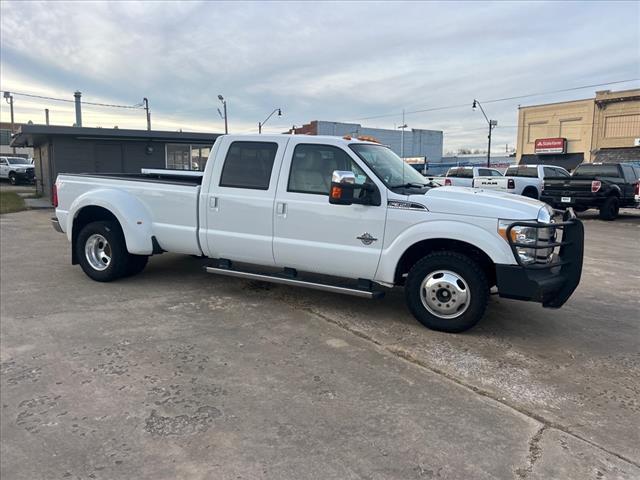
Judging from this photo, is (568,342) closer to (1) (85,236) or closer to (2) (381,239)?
(2) (381,239)

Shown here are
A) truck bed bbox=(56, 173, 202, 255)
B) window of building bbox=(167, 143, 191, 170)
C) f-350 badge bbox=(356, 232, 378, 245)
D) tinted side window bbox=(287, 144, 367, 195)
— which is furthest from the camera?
window of building bbox=(167, 143, 191, 170)

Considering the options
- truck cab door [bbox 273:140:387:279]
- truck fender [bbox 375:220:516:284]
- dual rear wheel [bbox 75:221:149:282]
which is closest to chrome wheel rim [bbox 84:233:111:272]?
dual rear wheel [bbox 75:221:149:282]

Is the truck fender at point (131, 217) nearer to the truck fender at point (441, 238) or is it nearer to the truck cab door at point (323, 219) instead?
the truck cab door at point (323, 219)

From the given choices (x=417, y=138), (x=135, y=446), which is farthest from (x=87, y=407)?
(x=417, y=138)

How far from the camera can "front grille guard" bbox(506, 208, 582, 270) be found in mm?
4477

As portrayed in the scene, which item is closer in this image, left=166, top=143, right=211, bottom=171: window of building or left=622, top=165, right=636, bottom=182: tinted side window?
left=622, top=165, right=636, bottom=182: tinted side window

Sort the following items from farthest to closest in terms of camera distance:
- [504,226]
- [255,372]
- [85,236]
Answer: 1. [85,236]
2. [504,226]
3. [255,372]

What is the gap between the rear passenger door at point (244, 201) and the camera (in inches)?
222

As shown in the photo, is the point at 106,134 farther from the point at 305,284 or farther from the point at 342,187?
the point at 342,187

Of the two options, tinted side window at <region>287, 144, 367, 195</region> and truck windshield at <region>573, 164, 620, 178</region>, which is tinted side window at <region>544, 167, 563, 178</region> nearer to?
truck windshield at <region>573, 164, 620, 178</region>

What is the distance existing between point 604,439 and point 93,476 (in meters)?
3.04

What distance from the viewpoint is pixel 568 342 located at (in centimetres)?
482

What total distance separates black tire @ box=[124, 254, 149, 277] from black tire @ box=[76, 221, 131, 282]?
57 mm

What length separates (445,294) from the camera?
4.87m
